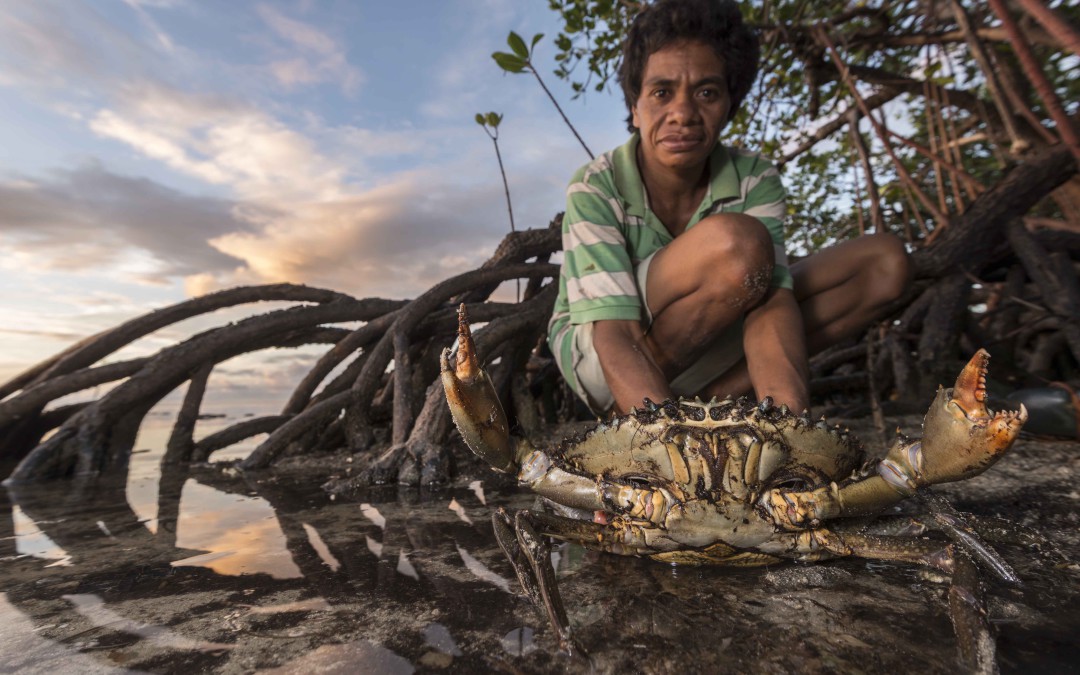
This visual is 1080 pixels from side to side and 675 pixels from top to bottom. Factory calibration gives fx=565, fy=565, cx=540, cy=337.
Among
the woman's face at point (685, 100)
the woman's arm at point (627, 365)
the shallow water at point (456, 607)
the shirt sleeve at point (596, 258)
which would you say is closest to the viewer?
the shallow water at point (456, 607)

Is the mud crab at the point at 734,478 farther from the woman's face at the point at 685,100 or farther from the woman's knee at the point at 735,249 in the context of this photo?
the woman's face at the point at 685,100

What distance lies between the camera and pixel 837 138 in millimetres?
6191

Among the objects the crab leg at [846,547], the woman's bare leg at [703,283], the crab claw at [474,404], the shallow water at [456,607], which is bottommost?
the shallow water at [456,607]

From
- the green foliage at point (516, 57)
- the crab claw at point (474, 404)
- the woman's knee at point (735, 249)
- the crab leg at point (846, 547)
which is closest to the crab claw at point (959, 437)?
the crab leg at point (846, 547)

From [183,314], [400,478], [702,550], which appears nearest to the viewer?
[702,550]

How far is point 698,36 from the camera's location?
7.93ft

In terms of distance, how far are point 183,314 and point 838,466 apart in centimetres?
530

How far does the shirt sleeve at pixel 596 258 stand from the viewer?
227cm

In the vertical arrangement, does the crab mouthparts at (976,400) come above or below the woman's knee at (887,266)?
below

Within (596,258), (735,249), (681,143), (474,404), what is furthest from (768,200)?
(474,404)

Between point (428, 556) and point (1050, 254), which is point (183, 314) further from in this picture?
point (1050, 254)

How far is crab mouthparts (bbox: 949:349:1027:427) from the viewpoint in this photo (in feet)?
3.66

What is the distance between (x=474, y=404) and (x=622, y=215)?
155 cm

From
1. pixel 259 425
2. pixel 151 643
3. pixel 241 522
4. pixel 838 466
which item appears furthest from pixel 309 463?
pixel 838 466
